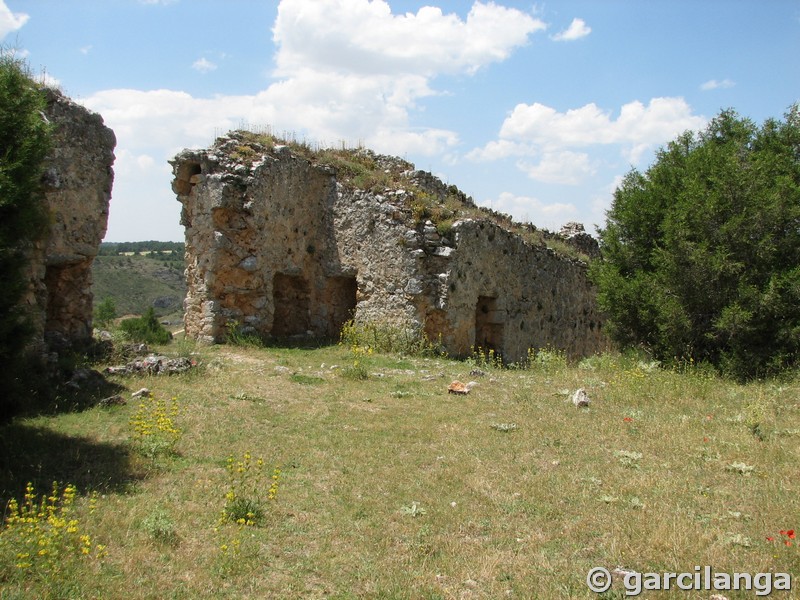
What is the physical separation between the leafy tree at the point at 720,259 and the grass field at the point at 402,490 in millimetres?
1171

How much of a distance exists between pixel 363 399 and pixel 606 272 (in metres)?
6.78

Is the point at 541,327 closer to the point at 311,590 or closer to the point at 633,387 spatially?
the point at 633,387

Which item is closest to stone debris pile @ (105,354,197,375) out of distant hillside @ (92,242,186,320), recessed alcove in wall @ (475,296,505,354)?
recessed alcove in wall @ (475,296,505,354)

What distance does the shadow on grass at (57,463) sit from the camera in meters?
5.59

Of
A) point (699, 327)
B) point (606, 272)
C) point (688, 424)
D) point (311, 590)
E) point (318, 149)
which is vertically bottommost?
point (311, 590)

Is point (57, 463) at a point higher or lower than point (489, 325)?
lower

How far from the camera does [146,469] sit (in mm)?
6258

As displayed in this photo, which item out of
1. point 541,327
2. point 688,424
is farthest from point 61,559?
point 541,327

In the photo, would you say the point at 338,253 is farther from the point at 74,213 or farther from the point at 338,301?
the point at 74,213

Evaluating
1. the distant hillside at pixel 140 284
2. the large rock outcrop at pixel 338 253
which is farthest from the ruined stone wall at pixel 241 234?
the distant hillside at pixel 140 284

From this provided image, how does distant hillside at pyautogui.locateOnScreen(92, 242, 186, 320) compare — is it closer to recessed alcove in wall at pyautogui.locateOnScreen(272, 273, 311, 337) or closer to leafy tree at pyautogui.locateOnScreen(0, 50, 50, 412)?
recessed alcove in wall at pyautogui.locateOnScreen(272, 273, 311, 337)

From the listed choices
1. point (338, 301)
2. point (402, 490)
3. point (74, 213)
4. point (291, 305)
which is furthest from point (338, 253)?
point (402, 490)

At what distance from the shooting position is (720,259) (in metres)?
10.7

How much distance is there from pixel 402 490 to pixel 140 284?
5832 centimetres
